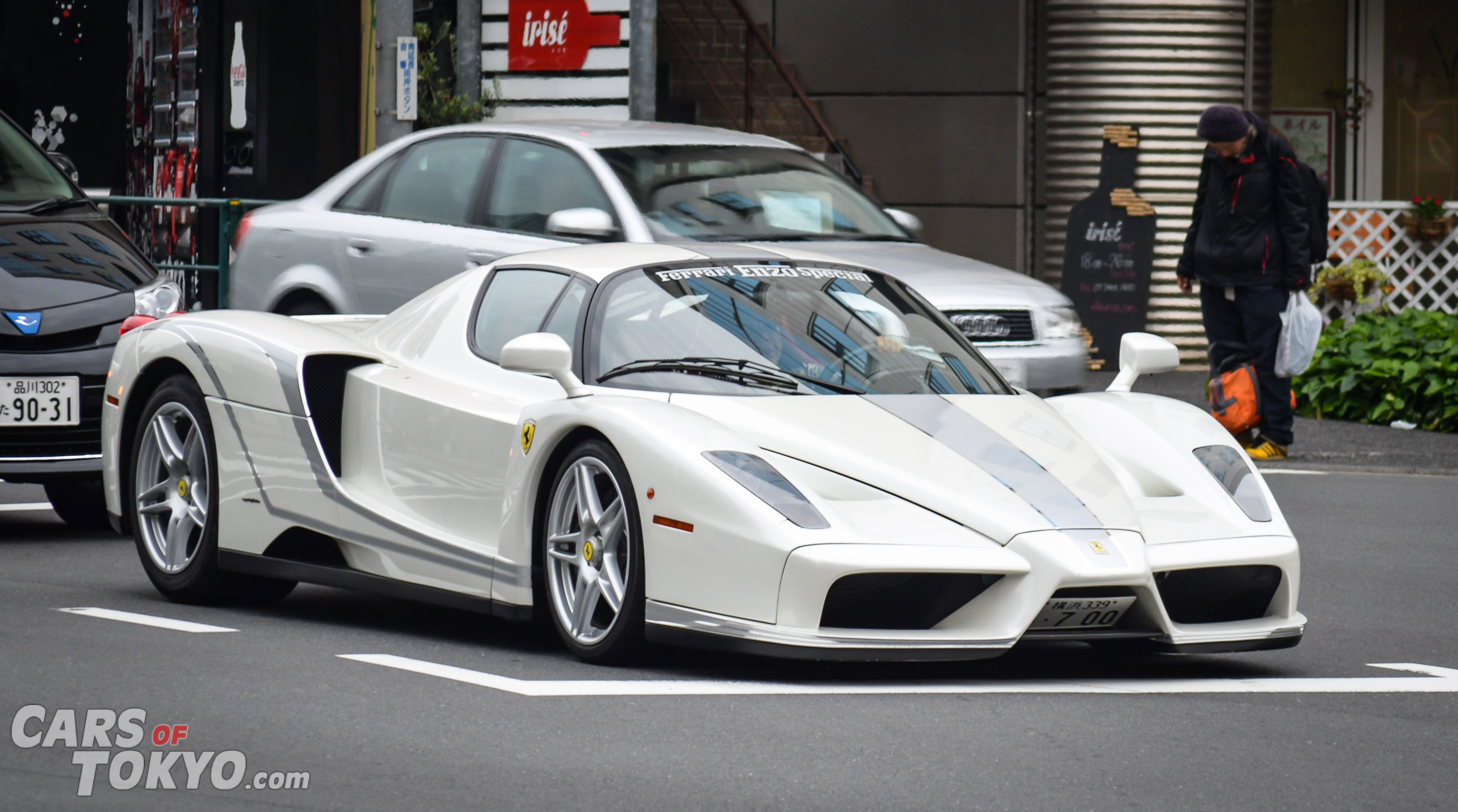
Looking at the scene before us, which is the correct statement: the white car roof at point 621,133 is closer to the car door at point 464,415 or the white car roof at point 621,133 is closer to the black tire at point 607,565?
the car door at point 464,415

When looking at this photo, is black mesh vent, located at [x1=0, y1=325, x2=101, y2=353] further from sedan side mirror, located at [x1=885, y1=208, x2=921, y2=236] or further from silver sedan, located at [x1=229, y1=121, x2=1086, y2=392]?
sedan side mirror, located at [x1=885, y1=208, x2=921, y2=236]

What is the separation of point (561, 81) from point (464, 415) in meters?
11.5

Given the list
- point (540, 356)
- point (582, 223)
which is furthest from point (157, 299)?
point (540, 356)

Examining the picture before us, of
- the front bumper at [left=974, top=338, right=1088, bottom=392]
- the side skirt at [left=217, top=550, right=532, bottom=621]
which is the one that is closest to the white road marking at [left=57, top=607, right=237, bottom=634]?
the side skirt at [left=217, top=550, right=532, bottom=621]

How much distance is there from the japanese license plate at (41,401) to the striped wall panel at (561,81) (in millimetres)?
8903

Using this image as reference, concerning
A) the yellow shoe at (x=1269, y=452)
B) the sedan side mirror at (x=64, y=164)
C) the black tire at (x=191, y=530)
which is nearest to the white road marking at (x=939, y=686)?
the black tire at (x=191, y=530)

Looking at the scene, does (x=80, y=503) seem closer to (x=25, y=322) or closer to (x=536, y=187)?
(x=25, y=322)

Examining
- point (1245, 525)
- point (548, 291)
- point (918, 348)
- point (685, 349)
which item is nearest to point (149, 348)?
point (548, 291)

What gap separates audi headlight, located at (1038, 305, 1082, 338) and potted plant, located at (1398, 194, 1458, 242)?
7.27 meters

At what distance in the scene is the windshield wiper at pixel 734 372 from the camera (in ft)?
20.4

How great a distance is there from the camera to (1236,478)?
251 inches

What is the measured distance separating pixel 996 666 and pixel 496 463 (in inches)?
59.9

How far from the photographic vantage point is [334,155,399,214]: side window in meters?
11.1

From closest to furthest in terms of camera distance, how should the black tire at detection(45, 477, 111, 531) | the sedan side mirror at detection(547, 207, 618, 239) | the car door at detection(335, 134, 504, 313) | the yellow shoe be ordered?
1. the black tire at detection(45, 477, 111, 531)
2. the sedan side mirror at detection(547, 207, 618, 239)
3. the car door at detection(335, 134, 504, 313)
4. the yellow shoe
